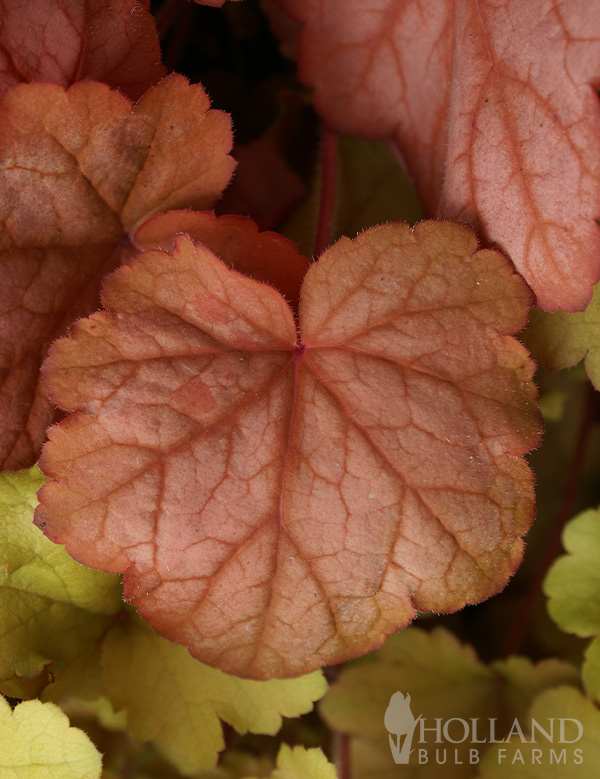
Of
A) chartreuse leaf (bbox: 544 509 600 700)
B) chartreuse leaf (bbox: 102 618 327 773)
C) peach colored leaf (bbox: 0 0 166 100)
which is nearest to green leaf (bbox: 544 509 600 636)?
chartreuse leaf (bbox: 544 509 600 700)

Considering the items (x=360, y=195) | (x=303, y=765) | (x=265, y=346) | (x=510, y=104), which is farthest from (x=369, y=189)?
(x=303, y=765)

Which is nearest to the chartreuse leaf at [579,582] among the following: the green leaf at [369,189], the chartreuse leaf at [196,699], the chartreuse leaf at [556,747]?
the chartreuse leaf at [556,747]

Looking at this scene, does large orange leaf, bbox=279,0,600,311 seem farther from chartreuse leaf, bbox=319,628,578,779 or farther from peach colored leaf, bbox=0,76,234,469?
chartreuse leaf, bbox=319,628,578,779

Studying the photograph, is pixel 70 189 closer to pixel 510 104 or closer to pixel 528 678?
pixel 510 104

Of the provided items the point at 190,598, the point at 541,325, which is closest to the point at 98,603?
the point at 190,598

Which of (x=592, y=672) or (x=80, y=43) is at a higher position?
(x=80, y=43)

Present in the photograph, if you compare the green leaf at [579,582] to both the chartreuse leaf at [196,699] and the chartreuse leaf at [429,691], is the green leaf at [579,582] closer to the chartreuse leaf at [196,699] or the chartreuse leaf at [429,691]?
the chartreuse leaf at [429,691]
